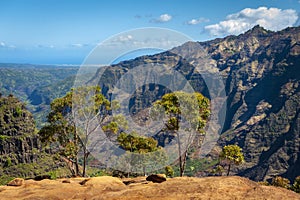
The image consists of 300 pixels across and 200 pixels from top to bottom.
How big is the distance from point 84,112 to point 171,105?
637 inches

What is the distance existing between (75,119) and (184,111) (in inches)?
720

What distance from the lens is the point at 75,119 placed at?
50.8 meters

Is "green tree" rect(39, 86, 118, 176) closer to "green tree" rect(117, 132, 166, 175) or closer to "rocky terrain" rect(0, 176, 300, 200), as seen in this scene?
"green tree" rect(117, 132, 166, 175)

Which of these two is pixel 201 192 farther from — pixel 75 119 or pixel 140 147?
pixel 140 147

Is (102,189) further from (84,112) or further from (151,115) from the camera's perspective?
(84,112)

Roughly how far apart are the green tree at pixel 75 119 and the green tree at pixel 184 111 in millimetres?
12269

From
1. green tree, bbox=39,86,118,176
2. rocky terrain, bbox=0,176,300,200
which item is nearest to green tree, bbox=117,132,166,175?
green tree, bbox=39,86,118,176

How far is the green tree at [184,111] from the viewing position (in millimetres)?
43312

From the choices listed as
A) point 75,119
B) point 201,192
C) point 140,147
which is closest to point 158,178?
point 201,192

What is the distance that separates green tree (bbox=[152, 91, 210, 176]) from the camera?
142 ft

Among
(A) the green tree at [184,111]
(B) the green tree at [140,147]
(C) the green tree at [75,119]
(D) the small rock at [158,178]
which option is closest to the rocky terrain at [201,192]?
(D) the small rock at [158,178]

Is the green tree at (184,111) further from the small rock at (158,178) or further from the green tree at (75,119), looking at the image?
the small rock at (158,178)

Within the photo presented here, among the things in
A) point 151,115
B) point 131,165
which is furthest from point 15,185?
point 131,165

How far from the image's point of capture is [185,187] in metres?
22.0
